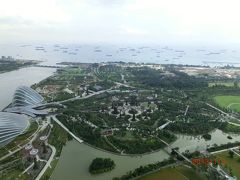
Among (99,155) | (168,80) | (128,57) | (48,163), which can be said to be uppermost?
(128,57)

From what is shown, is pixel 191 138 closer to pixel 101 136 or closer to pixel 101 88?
pixel 101 136

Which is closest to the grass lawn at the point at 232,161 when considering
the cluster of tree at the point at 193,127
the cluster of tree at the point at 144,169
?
the cluster of tree at the point at 144,169

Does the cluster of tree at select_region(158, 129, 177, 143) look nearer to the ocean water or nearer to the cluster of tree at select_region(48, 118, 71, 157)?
the cluster of tree at select_region(48, 118, 71, 157)

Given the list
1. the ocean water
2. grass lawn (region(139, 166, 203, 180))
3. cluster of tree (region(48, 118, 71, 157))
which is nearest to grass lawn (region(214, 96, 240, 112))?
grass lawn (region(139, 166, 203, 180))

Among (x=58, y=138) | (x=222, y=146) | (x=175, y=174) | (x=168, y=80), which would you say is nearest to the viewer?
(x=175, y=174)

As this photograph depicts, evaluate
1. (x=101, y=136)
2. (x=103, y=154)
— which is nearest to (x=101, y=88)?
(x=101, y=136)

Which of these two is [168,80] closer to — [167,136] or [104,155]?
[167,136]

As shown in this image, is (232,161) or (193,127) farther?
(193,127)

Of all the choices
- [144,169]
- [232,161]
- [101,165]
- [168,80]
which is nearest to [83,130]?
[101,165]
